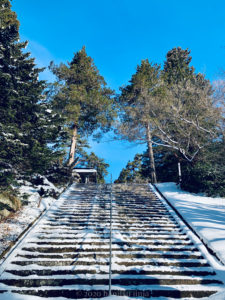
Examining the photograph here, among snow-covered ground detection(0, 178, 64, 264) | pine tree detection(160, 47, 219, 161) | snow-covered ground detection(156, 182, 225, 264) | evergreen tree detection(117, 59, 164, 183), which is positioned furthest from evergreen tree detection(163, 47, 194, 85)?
snow-covered ground detection(0, 178, 64, 264)

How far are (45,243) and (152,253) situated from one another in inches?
108

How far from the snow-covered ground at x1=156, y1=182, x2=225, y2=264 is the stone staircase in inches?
19.5

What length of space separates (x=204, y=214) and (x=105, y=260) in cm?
456

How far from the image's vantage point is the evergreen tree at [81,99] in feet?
49.5

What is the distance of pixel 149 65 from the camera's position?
19.6 metres

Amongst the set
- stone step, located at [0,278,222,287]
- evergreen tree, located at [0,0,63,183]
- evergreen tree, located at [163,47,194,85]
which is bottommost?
stone step, located at [0,278,222,287]

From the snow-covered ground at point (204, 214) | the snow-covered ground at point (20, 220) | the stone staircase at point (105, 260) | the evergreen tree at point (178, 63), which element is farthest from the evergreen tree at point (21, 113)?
the evergreen tree at point (178, 63)

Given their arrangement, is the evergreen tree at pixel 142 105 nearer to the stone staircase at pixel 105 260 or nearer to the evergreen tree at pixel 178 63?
the evergreen tree at pixel 178 63

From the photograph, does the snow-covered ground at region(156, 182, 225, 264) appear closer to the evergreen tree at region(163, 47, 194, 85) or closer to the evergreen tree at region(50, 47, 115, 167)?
the evergreen tree at region(50, 47, 115, 167)

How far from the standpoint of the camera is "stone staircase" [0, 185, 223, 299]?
341cm

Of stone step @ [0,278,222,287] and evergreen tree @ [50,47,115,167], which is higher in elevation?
evergreen tree @ [50,47,115,167]

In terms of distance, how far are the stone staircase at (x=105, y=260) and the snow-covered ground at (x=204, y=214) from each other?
1.62 feet

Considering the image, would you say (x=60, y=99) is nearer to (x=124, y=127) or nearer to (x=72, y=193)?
(x=124, y=127)

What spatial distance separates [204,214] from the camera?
7.00 meters
